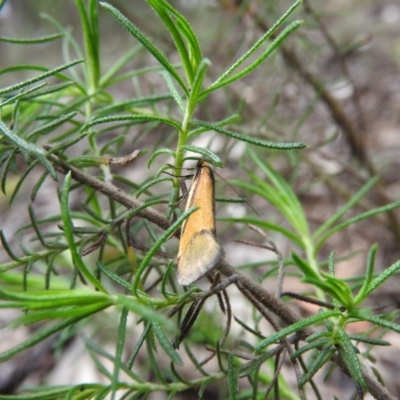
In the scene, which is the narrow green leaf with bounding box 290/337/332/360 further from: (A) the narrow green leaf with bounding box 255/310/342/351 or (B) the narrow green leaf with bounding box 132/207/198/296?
(B) the narrow green leaf with bounding box 132/207/198/296

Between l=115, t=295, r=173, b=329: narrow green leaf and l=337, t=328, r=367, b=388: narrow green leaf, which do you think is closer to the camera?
l=115, t=295, r=173, b=329: narrow green leaf

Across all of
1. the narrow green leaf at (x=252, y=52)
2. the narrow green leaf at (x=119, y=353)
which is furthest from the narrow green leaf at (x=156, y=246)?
the narrow green leaf at (x=252, y=52)

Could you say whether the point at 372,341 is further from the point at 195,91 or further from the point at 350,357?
the point at 195,91

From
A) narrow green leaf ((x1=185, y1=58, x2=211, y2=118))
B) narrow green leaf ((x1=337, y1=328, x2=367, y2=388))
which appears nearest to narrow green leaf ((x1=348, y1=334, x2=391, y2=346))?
narrow green leaf ((x1=337, y1=328, x2=367, y2=388))

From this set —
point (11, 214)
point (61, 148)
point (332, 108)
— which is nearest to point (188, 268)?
point (61, 148)

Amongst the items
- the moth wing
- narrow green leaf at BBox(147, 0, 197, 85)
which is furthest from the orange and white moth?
narrow green leaf at BBox(147, 0, 197, 85)

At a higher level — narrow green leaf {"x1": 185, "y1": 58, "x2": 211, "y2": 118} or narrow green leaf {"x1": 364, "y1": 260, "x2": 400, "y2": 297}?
narrow green leaf {"x1": 185, "y1": 58, "x2": 211, "y2": 118}

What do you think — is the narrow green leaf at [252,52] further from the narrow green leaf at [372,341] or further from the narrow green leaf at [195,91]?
the narrow green leaf at [372,341]

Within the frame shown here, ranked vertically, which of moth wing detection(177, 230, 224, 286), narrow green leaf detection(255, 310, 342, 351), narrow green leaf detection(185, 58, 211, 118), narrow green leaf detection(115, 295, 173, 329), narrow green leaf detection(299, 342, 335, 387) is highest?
narrow green leaf detection(185, 58, 211, 118)
